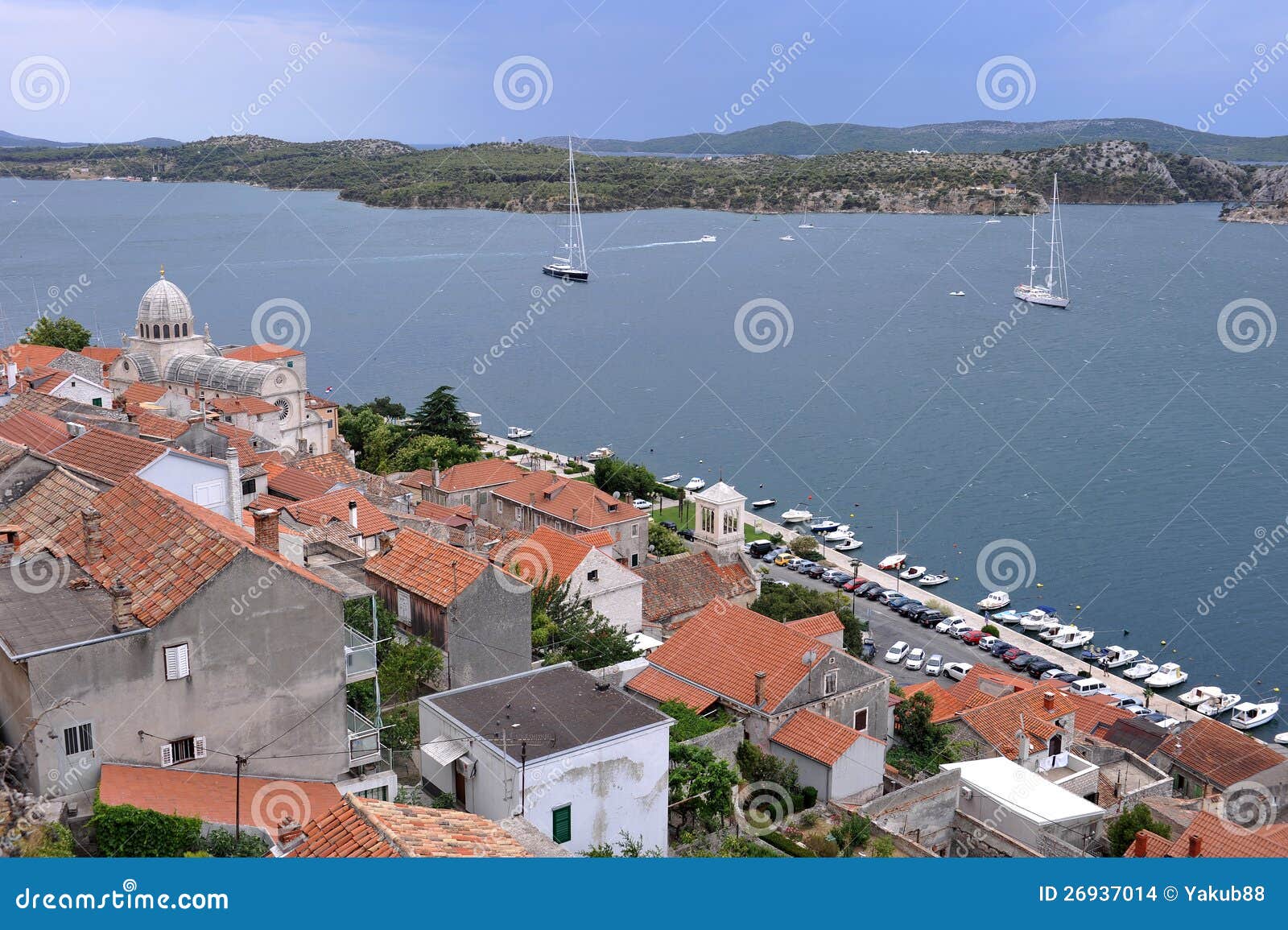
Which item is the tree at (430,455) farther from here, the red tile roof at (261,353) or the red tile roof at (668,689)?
the red tile roof at (668,689)

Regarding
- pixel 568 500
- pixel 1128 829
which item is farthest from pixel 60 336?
pixel 1128 829

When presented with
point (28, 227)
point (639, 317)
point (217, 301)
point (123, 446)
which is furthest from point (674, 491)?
point (28, 227)

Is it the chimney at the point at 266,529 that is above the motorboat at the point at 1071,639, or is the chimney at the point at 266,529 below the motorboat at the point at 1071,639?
above

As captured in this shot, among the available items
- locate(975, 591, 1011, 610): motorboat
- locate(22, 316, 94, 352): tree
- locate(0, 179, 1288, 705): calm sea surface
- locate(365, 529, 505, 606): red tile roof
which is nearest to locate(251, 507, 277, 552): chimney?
locate(365, 529, 505, 606): red tile roof

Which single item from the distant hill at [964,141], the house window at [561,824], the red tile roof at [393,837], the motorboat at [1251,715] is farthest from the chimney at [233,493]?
the distant hill at [964,141]

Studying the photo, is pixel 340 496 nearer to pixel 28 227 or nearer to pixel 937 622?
pixel 937 622

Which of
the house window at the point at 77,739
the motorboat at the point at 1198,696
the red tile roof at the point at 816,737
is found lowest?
the motorboat at the point at 1198,696

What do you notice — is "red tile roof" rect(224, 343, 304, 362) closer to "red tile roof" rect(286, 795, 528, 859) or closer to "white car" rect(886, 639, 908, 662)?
"white car" rect(886, 639, 908, 662)
